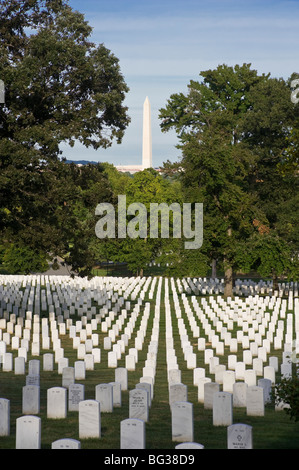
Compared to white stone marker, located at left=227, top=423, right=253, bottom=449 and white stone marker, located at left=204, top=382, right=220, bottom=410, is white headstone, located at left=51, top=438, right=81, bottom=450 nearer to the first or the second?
white stone marker, located at left=227, top=423, right=253, bottom=449

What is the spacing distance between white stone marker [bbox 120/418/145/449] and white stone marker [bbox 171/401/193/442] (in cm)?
126

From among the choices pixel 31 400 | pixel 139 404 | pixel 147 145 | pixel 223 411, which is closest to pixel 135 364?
pixel 31 400

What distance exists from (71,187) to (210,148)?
1834 cm

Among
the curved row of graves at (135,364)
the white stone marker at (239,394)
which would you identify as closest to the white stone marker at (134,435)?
the curved row of graves at (135,364)

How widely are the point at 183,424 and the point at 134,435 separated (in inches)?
53.0

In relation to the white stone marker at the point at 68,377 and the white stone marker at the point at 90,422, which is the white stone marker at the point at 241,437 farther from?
the white stone marker at the point at 68,377

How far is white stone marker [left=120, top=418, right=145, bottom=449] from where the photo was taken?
9453mm

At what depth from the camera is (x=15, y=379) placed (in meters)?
16.8

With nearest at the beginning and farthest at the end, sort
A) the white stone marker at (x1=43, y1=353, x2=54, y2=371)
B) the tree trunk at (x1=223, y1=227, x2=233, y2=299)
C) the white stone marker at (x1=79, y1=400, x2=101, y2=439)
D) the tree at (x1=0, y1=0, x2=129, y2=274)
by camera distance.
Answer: the white stone marker at (x1=79, y1=400, x2=101, y2=439), the white stone marker at (x1=43, y1=353, x2=54, y2=371), the tree at (x1=0, y1=0, x2=129, y2=274), the tree trunk at (x1=223, y1=227, x2=233, y2=299)

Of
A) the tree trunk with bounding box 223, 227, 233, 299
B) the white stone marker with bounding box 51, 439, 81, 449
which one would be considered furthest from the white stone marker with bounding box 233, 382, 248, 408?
the tree trunk with bounding box 223, 227, 233, 299

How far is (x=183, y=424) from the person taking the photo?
10625mm

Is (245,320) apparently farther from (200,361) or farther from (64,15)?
(64,15)

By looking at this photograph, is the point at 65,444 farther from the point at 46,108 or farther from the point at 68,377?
the point at 46,108
